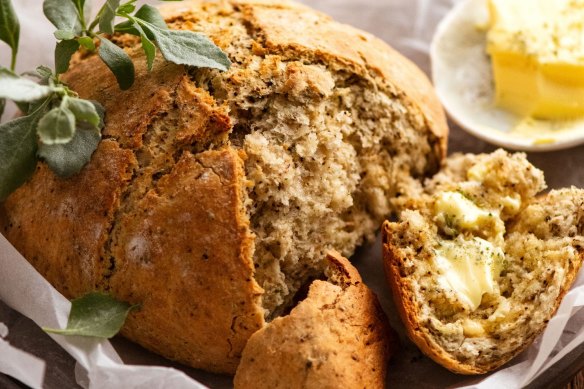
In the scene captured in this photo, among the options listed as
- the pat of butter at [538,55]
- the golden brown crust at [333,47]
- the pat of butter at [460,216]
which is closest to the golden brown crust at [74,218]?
the golden brown crust at [333,47]

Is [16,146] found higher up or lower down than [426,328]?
Result: higher up

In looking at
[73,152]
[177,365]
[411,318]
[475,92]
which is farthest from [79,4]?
[475,92]

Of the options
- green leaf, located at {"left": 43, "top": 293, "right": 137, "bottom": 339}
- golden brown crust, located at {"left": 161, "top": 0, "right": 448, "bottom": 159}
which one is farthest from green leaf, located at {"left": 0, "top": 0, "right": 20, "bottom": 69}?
green leaf, located at {"left": 43, "top": 293, "right": 137, "bottom": 339}

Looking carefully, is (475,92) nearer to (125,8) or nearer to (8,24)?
(125,8)

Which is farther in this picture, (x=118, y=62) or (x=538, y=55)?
(x=538, y=55)

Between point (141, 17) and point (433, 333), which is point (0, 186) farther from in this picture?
point (433, 333)

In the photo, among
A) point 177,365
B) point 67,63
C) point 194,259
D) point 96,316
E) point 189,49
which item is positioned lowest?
point 177,365
